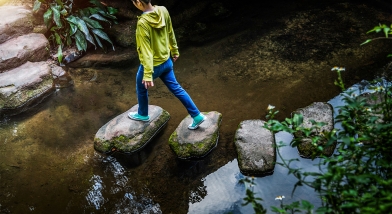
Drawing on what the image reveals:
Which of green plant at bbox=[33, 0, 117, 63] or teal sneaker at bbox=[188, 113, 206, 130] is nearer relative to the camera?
teal sneaker at bbox=[188, 113, 206, 130]

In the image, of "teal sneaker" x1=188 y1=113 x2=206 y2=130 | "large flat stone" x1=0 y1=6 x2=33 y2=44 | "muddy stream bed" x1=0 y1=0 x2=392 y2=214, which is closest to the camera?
"muddy stream bed" x1=0 y1=0 x2=392 y2=214

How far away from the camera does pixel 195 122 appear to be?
406 cm

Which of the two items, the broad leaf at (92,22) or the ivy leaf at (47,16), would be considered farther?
the broad leaf at (92,22)

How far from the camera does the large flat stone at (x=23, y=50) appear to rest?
5.55 metres

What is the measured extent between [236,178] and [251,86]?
1.85 meters

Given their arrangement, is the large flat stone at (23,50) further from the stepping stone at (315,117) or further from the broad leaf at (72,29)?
the stepping stone at (315,117)

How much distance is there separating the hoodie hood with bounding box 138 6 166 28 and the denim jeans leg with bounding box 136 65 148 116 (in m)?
0.56

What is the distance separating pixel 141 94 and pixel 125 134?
0.57 meters

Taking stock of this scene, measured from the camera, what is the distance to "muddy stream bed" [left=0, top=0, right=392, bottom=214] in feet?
11.5

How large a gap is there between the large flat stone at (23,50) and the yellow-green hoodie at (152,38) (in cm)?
326

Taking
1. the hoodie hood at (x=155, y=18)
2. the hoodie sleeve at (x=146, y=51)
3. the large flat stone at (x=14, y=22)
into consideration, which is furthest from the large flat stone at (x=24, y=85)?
the hoodie hood at (x=155, y=18)

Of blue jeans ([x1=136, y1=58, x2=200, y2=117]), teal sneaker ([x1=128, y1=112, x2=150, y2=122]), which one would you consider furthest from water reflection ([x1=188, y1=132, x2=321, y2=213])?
teal sneaker ([x1=128, y1=112, x2=150, y2=122])

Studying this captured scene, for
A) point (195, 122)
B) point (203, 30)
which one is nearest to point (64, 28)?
point (203, 30)

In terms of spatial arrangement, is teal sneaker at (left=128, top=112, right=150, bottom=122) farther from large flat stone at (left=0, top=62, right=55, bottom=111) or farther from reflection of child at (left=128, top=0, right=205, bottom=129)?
large flat stone at (left=0, top=62, right=55, bottom=111)
